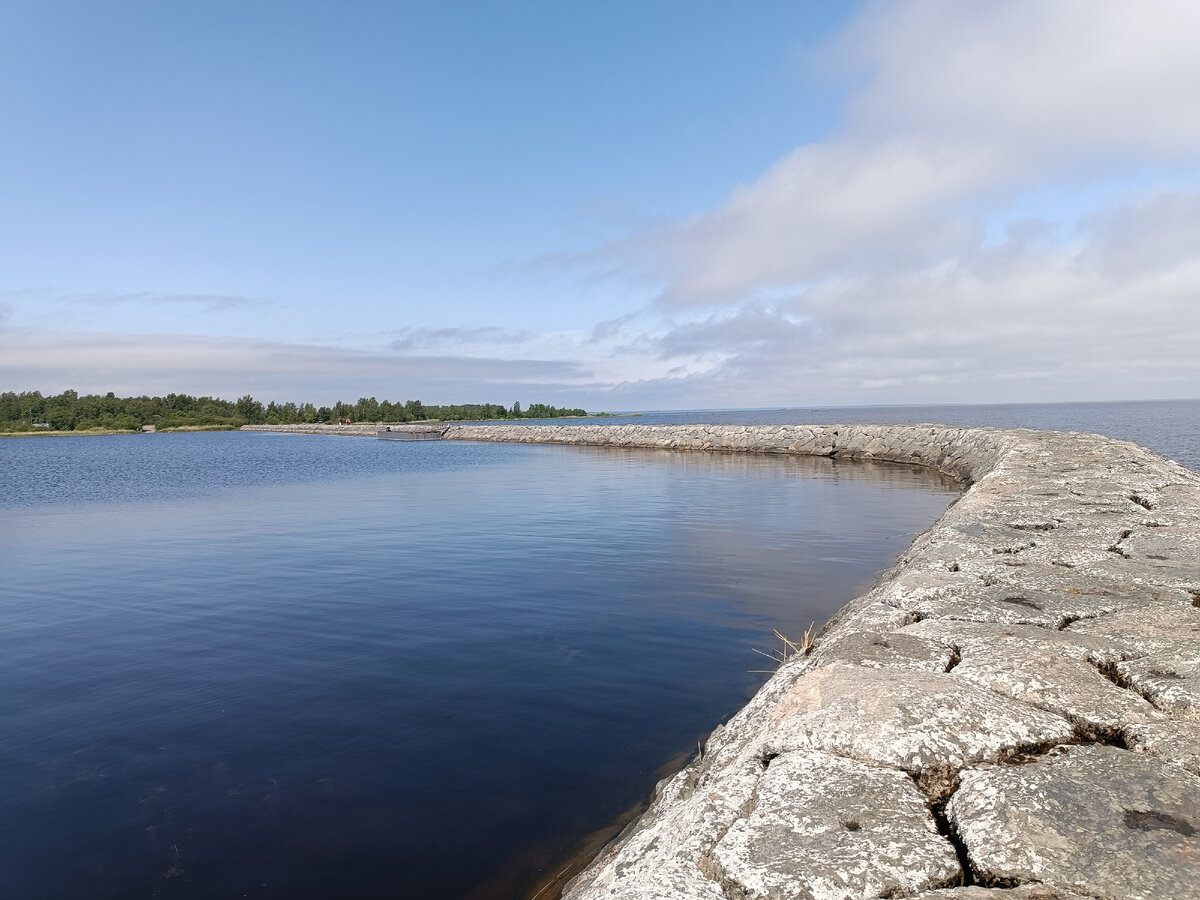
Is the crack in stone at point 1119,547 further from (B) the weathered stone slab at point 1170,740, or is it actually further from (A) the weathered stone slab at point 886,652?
(B) the weathered stone slab at point 1170,740

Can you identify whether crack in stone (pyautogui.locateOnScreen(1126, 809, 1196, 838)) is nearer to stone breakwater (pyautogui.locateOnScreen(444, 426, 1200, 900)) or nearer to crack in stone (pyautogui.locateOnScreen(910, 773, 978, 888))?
stone breakwater (pyautogui.locateOnScreen(444, 426, 1200, 900))

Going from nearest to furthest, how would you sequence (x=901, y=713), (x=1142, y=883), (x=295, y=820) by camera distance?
(x=1142, y=883) → (x=901, y=713) → (x=295, y=820)

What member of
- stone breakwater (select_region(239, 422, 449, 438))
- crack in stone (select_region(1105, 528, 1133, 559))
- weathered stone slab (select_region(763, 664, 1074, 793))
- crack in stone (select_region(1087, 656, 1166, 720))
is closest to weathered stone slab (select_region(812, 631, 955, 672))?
weathered stone slab (select_region(763, 664, 1074, 793))

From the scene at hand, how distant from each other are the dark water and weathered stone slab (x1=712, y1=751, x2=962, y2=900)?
196cm

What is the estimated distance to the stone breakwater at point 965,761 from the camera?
2135mm

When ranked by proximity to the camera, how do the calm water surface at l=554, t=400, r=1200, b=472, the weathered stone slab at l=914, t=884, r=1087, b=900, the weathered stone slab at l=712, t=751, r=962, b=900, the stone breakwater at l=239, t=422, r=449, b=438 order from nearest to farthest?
the weathered stone slab at l=914, t=884, r=1087, b=900, the weathered stone slab at l=712, t=751, r=962, b=900, the calm water surface at l=554, t=400, r=1200, b=472, the stone breakwater at l=239, t=422, r=449, b=438

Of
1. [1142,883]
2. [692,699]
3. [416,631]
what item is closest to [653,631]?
[692,699]

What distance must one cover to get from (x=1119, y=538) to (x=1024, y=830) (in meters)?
5.64

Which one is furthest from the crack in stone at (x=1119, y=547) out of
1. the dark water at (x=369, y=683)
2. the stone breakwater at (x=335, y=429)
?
the stone breakwater at (x=335, y=429)

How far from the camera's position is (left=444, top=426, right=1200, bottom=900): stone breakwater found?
2135 millimetres

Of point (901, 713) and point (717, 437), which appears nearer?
point (901, 713)

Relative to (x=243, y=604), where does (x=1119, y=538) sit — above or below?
above

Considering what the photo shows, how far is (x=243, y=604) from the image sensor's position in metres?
→ 9.02

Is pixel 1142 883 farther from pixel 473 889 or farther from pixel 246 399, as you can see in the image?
pixel 246 399
